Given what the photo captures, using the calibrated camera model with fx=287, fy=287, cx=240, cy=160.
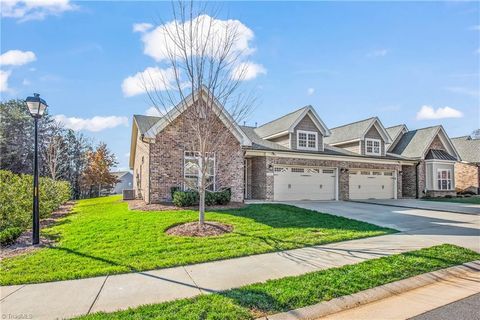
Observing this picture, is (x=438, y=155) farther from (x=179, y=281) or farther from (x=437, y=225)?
(x=179, y=281)

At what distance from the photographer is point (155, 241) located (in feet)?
25.1

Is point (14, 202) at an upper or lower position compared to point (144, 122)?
lower

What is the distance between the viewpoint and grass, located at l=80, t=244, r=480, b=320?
3877mm

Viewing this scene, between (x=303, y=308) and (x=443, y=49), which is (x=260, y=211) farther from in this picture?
(x=443, y=49)

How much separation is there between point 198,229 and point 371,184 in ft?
55.8

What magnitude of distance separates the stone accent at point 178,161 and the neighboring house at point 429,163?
16.8m

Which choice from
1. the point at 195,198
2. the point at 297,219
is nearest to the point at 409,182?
the point at 297,219

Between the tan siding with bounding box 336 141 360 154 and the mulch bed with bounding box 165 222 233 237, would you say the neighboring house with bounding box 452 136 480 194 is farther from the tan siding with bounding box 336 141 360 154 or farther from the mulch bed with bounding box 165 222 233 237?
the mulch bed with bounding box 165 222 233 237

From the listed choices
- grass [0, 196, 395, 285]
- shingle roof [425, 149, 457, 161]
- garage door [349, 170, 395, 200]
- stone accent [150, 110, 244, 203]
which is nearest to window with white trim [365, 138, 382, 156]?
garage door [349, 170, 395, 200]

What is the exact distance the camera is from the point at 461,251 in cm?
707

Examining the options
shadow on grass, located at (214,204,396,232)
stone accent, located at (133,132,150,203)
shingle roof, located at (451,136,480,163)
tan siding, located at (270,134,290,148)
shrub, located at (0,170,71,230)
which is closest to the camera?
shrub, located at (0,170,71,230)

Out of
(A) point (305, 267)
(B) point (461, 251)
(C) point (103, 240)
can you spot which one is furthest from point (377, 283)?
(C) point (103, 240)

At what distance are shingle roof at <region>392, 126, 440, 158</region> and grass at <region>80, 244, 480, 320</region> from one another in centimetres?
2116

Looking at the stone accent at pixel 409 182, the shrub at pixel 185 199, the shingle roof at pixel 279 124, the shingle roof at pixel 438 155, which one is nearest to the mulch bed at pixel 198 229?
the shrub at pixel 185 199
